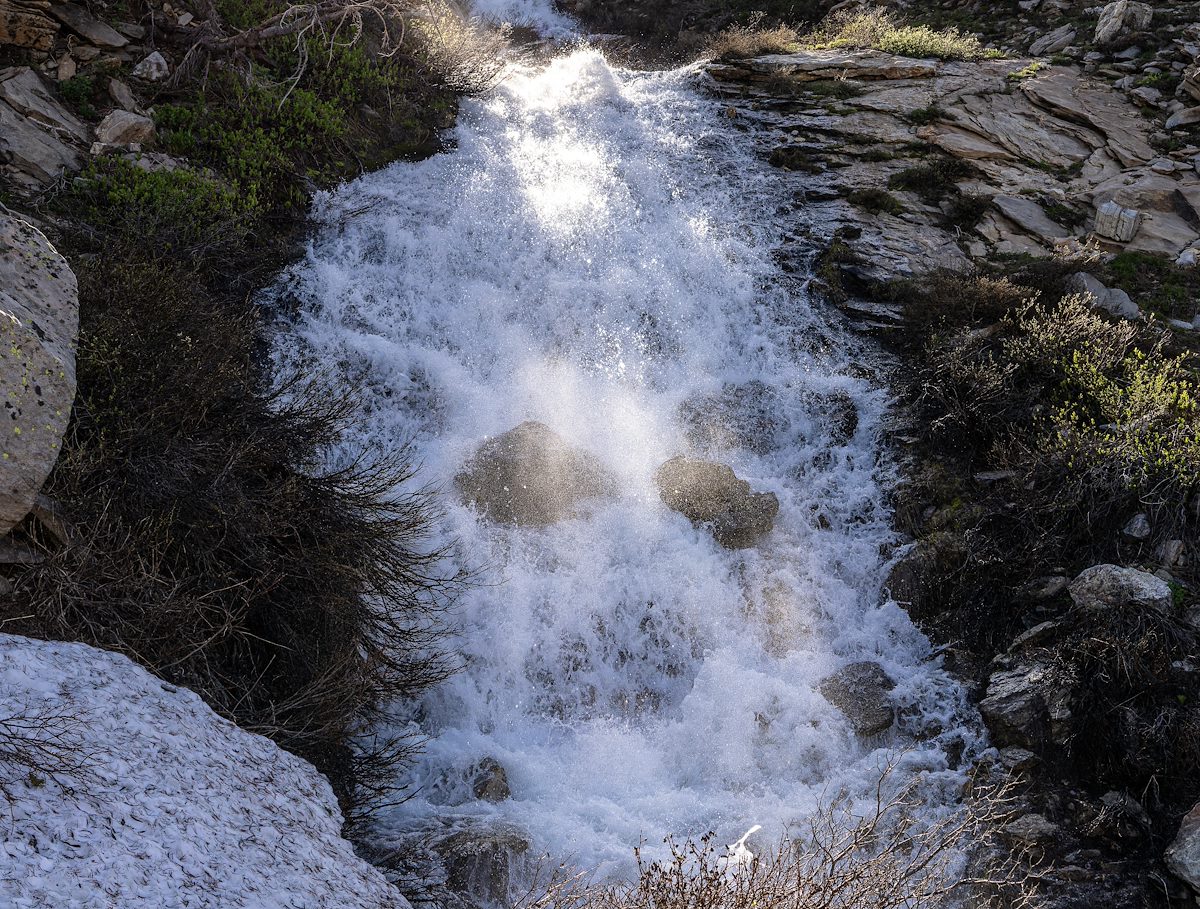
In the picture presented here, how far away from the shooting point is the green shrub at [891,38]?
14695 millimetres

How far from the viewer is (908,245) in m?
11.2

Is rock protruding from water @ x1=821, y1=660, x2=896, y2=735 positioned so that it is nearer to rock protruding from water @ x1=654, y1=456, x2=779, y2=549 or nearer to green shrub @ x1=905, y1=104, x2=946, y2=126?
rock protruding from water @ x1=654, y1=456, x2=779, y2=549

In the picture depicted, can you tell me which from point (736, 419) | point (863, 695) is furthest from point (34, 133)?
point (863, 695)

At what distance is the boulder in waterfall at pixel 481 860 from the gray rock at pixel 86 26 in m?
10.3

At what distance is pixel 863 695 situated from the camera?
7.13m

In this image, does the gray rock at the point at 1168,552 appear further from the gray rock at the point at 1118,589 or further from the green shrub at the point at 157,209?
the green shrub at the point at 157,209

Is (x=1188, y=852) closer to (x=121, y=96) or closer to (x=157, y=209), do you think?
(x=157, y=209)

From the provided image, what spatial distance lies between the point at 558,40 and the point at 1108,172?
→ 1229 cm

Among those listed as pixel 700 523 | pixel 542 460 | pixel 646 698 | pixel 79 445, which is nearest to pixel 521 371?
pixel 542 460

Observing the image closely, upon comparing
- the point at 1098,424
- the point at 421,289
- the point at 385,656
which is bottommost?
the point at 385,656

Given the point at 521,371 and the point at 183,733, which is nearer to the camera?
the point at 183,733

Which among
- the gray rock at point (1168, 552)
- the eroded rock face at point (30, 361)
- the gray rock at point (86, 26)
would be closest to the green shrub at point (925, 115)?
the gray rock at point (1168, 552)

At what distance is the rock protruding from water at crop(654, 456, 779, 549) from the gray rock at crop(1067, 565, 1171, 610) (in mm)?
2815

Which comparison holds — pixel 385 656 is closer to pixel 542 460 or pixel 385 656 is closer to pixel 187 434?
pixel 187 434
